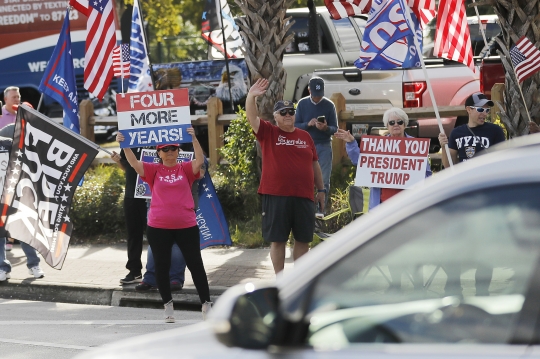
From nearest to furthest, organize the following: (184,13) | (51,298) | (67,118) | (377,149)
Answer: (377,149), (51,298), (67,118), (184,13)

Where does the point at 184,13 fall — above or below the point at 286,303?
below

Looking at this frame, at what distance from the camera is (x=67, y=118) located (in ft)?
40.7

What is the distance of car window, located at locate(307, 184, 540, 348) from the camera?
2498 mm

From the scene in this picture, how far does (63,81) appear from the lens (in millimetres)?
12289

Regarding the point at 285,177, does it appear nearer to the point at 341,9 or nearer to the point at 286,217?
the point at 286,217

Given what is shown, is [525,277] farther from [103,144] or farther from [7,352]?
[103,144]

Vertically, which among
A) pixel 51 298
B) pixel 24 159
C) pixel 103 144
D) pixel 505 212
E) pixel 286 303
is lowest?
pixel 103 144

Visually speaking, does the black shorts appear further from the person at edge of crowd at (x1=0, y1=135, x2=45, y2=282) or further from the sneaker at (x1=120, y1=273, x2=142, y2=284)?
the person at edge of crowd at (x1=0, y1=135, x2=45, y2=282)

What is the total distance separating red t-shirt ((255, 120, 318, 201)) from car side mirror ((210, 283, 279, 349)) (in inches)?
232

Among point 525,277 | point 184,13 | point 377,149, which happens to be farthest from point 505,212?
point 184,13

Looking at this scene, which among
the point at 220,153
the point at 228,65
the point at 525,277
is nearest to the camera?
the point at 525,277

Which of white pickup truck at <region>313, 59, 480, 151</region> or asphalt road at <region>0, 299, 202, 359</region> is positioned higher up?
white pickup truck at <region>313, 59, 480, 151</region>

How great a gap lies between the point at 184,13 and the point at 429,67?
18765 mm

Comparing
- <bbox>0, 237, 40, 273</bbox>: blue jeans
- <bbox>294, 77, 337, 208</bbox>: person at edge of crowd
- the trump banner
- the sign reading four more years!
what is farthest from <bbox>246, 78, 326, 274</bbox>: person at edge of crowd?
<bbox>0, 237, 40, 273</bbox>: blue jeans
